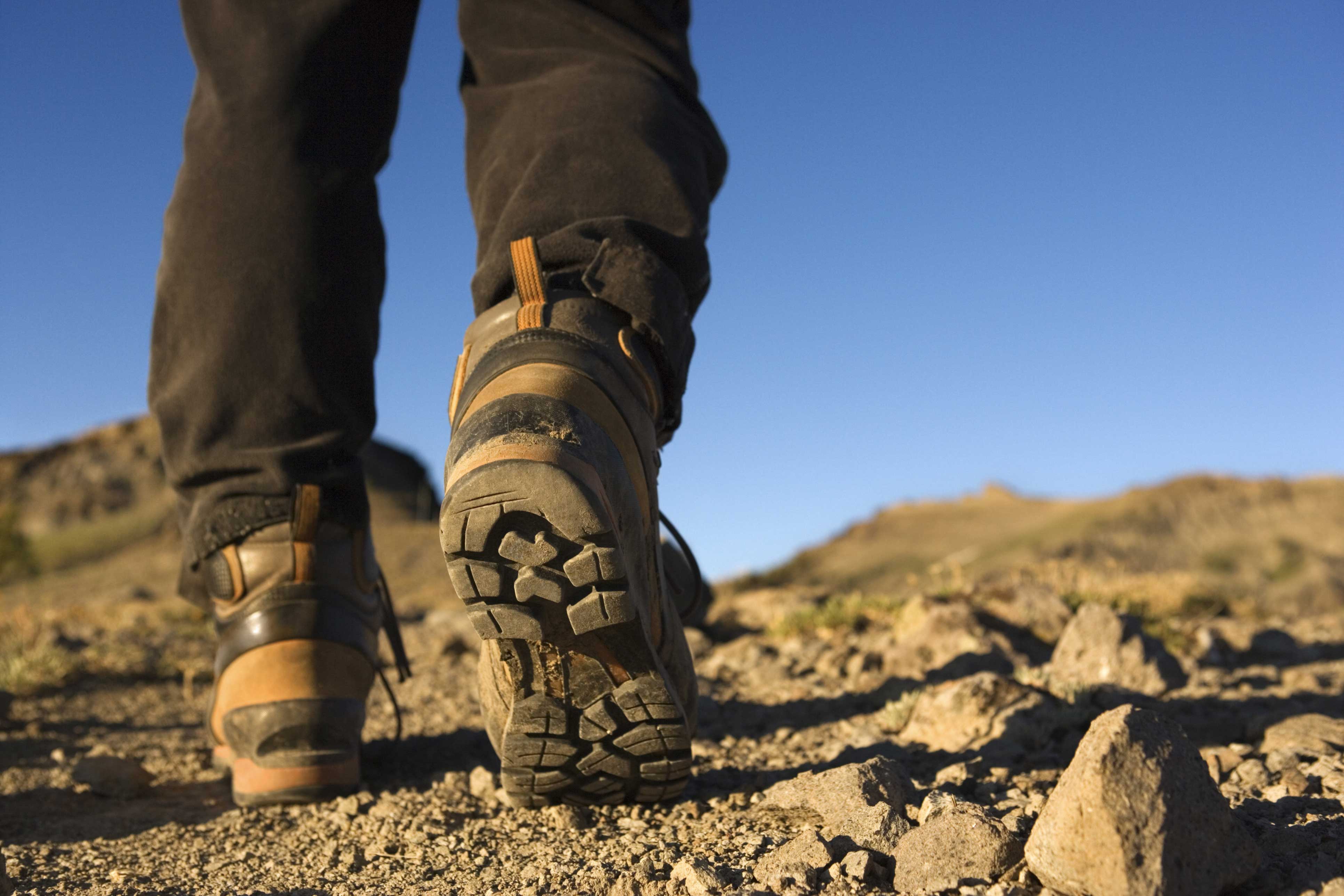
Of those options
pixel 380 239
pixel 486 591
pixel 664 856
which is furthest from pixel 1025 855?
pixel 380 239

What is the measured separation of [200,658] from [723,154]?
342 cm

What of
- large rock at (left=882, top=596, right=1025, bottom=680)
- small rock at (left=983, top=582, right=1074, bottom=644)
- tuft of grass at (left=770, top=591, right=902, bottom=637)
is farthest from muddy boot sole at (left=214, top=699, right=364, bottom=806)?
small rock at (left=983, top=582, right=1074, bottom=644)

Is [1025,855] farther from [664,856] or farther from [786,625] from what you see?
[786,625]

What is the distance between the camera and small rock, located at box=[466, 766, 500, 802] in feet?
6.12

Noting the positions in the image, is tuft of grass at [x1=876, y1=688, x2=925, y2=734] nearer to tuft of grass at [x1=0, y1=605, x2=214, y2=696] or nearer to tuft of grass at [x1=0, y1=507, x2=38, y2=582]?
tuft of grass at [x1=0, y1=605, x2=214, y2=696]

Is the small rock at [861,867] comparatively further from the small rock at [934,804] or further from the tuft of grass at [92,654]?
the tuft of grass at [92,654]

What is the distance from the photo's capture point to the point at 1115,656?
257cm

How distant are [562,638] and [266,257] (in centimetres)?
96

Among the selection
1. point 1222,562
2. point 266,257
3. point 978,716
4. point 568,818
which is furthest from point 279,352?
point 1222,562

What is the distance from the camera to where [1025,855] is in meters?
1.19

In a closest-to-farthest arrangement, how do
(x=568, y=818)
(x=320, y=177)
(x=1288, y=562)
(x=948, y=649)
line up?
(x=568, y=818) → (x=320, y=177) → (x=948, y=649) → (x=1288, y=562)

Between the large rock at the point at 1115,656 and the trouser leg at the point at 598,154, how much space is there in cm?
146

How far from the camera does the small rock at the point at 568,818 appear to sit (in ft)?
5.28

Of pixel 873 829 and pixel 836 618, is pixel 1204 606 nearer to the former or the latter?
pixel 836 618
